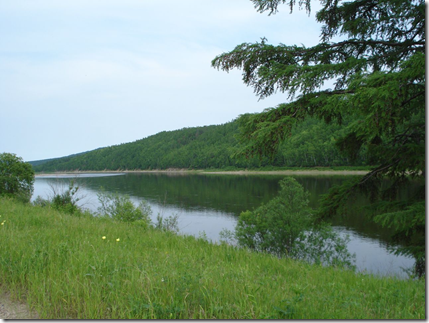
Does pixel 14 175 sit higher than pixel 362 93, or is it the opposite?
pixel 362 93

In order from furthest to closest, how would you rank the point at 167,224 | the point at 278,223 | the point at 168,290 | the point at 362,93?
the point at 278,223 → the point at 167,224 → the point at 362,93 → the point at 168,290

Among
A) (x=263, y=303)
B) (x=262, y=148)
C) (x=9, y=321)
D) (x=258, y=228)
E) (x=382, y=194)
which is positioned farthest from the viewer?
(x=258, y=228)

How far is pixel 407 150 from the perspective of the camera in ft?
22.2

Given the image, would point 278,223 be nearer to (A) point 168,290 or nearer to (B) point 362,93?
(B) point 362,93

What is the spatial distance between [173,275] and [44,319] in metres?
1.14

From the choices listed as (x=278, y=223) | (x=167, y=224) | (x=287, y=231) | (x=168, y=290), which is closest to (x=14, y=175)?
(x=167, y=224)

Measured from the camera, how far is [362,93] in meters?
4.99

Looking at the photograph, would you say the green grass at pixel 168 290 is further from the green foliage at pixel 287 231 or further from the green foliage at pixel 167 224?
the green foliage at pixel 287 231

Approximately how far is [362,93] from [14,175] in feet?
83.9

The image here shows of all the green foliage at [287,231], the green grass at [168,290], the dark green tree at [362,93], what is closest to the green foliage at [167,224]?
the green foliage at [287,231]

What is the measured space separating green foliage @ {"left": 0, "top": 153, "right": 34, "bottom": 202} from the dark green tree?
21835 mm

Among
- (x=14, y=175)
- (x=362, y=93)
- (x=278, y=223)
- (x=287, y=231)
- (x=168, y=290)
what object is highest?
(x=362, y=93)

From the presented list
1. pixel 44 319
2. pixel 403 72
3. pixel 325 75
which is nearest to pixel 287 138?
pixel 325 75

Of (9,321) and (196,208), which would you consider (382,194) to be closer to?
(9,321)
